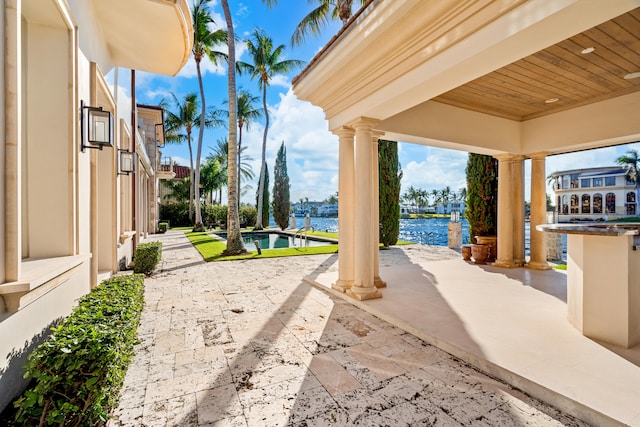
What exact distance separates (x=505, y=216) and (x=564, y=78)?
12.0 ft

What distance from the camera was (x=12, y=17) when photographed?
191 centimetres

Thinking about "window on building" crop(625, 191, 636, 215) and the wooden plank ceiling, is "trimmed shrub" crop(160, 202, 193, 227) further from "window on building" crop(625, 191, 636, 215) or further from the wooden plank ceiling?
"window on building" crop(625, 191, 636, 215)

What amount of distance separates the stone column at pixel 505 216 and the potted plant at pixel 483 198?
3.32 ft

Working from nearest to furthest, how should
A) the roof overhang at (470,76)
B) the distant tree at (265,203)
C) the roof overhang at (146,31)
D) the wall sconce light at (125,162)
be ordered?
the roof overhang at (470,76), the roof overhang at (146,31), the wall sconce light at (125,162), the distant tree at (265,203)

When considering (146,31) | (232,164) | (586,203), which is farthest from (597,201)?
(146,31)

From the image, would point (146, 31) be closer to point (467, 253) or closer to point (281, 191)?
point (467, 253)

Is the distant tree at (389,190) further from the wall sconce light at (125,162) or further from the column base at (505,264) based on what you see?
the wall sconce light at (125,162)

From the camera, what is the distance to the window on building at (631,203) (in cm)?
2860

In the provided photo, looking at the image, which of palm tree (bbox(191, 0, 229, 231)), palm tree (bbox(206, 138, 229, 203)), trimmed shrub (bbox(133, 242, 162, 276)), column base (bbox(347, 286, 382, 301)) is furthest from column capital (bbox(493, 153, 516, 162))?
palm tree (bbox(206, 138, 229, 203))

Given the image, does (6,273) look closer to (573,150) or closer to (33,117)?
(33,117)

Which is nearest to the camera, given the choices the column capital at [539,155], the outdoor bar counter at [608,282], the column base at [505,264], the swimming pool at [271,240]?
the outdoor bar counter at [608,282]

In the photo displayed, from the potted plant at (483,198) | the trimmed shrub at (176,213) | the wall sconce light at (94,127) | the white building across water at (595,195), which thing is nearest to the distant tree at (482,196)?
the potted plant at (483,198)

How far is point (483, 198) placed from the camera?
9.16 metres

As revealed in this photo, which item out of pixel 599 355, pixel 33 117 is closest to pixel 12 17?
pixel 33 117
